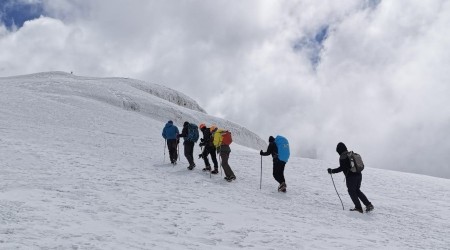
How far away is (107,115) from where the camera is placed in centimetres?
3616

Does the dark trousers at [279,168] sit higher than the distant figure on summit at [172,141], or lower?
lower

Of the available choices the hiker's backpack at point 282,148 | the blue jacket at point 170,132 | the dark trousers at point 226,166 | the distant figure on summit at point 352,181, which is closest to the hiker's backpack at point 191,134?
the blue jacket at point 170,132

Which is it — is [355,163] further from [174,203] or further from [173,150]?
[173,150]

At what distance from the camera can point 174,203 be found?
11469 mm

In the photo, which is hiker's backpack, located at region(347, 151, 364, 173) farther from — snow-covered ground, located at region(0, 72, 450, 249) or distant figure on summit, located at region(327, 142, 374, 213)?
snow-covered ground, located at region(0, 72, 450, 249)

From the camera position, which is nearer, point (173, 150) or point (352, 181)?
point (352, 181)

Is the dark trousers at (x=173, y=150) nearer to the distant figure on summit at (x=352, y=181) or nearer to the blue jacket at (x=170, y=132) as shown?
the blue jacket at (x=170, y=132)

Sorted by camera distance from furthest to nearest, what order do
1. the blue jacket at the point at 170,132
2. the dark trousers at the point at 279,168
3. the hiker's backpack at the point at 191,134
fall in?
1. the blue jacket at the point at 170,132
2. the hiker's backpack at the point at 191,134
3. the dark trousers at the point at 279,168

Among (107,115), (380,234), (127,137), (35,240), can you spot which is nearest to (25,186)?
(35,240)

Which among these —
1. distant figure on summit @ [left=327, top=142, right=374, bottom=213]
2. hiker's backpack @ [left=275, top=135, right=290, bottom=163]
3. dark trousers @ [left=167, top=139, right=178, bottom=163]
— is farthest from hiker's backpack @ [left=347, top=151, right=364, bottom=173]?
dark trousers @ [left=167, top=139, right=178, bottom=163]

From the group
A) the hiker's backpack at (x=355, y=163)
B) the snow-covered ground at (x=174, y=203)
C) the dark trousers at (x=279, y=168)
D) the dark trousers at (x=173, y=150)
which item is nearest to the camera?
the snow-covered ground at (x=174, y=203)

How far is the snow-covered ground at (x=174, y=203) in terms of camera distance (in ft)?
27.3

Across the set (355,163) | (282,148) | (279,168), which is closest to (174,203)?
(279,168)

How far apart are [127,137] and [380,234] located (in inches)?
759
